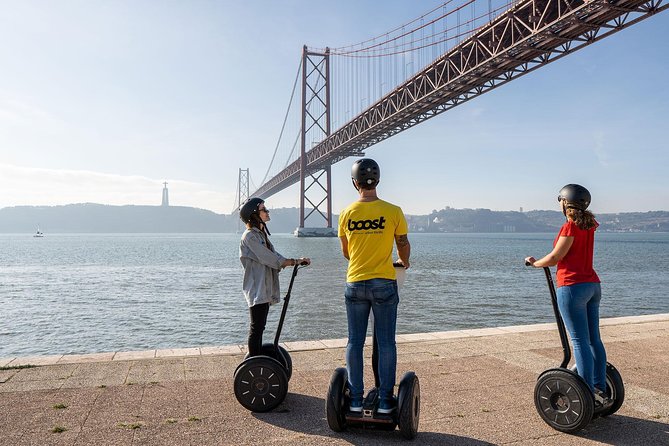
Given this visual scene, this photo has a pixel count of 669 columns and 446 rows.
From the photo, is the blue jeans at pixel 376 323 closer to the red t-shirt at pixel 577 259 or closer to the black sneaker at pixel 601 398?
the red t-shirt at pixel 577 259

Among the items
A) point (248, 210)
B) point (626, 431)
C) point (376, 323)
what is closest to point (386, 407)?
point (376, 323)

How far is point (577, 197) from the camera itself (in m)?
3.49

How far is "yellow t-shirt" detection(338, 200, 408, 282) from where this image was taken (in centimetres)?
328

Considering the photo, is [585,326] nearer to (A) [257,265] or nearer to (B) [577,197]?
(B) [577,197]

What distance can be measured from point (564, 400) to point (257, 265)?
7.56 feet

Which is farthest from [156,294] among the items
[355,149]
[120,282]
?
[355,149]

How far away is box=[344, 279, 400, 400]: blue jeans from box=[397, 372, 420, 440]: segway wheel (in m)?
0.09

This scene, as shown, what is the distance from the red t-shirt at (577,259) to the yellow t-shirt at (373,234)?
1.08 m

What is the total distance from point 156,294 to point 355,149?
37138mm

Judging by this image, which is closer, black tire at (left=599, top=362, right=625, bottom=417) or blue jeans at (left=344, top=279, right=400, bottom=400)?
blue jeans at (left=344, top=279, right=400, bottom=400)

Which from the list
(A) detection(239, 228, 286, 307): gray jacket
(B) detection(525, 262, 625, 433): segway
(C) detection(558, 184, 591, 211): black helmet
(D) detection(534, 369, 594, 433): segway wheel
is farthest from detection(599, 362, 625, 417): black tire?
(A) detection(239, 228, 286, 307): gray jacket

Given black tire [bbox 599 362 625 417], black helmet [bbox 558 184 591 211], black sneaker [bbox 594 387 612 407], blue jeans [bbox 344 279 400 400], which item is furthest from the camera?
black tire [bbox 599 362 625 417]

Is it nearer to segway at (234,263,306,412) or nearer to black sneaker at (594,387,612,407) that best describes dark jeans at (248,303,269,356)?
segway at (234,263,306,412)

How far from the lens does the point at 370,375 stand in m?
4.83
